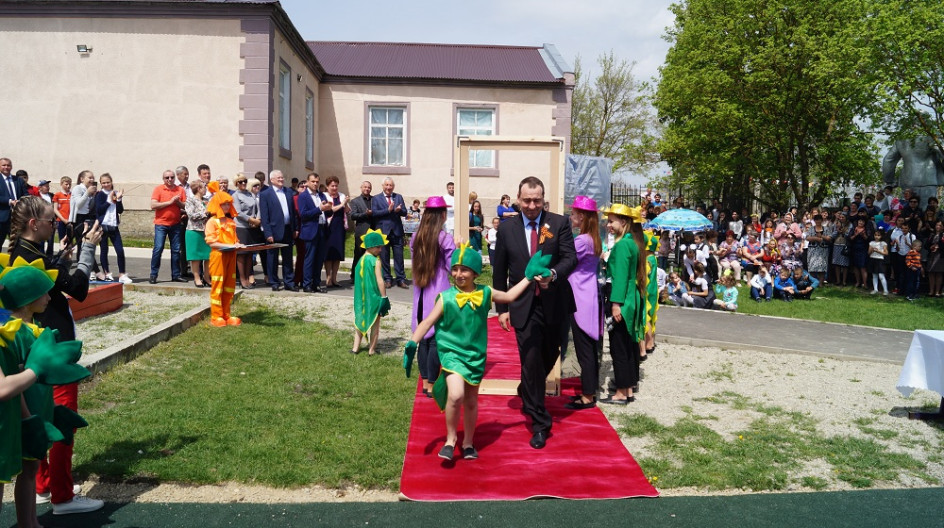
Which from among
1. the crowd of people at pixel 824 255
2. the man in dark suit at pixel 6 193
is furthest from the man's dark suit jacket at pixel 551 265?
the man in dark suit at pixel 6 193

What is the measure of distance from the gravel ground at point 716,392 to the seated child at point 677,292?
4.26 m

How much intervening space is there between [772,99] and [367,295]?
19489 mm

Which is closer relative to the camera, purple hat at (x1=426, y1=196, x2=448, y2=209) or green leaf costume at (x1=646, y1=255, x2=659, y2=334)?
purple hat at (x1=426, y1=196, x2=448, y2=209)

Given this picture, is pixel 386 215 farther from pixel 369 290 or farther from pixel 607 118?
pixel 607 118

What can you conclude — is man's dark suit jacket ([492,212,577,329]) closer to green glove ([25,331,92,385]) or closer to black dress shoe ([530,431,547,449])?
black dress shoe ([530,431,547,449])

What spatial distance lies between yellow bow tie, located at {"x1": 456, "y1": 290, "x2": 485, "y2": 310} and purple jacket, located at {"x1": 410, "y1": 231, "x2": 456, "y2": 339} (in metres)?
1.77

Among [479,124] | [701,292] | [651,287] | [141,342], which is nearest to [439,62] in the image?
[479,124]

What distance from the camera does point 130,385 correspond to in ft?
24.0

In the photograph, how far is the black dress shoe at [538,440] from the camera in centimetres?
623

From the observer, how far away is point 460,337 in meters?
5.73

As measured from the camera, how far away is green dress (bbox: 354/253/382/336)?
9.06 metres

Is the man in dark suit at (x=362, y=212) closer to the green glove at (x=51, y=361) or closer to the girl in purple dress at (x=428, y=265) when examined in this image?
the girl in purple dress at (x=428, y=265)

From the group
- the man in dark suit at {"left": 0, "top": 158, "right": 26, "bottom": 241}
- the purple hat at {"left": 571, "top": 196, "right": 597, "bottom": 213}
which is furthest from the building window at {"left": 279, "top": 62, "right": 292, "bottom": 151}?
the purple hat at {"left": 571, "top": 196, "right": 597, "bottom": 213}

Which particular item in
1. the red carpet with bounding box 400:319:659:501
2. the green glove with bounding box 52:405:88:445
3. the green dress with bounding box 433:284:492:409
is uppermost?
the green dress with bounding box 433:284:492:409
